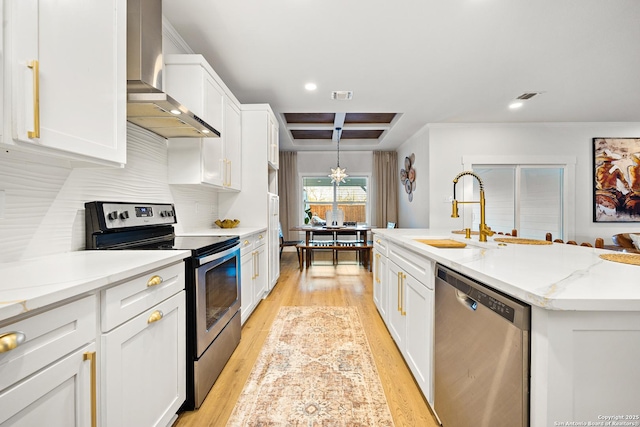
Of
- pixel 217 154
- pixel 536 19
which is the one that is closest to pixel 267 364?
pixel 217 154

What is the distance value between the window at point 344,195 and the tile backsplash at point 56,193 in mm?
5105

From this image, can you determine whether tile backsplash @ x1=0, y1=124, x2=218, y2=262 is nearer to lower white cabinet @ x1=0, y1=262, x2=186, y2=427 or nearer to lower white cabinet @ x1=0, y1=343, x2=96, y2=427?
lower white cabinet @ x1=0, y1=262, x2=186, y2=427

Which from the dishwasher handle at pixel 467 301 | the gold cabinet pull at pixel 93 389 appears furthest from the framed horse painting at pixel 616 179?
the gold cabinet pull at pixel 93 389

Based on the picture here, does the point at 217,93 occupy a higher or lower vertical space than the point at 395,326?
higher

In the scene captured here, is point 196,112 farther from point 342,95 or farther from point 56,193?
point 342,95

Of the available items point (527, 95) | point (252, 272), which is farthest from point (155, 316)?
point (527, 95)

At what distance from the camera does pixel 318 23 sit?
2229mm

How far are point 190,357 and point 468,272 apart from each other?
4.82 feet

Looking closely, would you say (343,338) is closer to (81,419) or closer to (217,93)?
(81,419)

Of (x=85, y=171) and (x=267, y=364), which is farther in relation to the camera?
(x=267, y=364)

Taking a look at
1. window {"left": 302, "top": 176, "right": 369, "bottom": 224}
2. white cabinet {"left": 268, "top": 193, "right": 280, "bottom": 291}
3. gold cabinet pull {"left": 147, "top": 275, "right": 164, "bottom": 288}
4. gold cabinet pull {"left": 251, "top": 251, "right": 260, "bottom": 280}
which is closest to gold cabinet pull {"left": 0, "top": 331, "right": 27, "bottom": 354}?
gold cabinet pull {"left": 147, "top": 275, "right": 164, "bottom": 288}

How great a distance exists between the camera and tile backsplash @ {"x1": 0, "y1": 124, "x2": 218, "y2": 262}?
1212 millimetres

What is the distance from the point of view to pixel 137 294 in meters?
1.11

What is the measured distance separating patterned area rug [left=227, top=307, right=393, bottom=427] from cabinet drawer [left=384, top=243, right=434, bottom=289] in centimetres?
75
